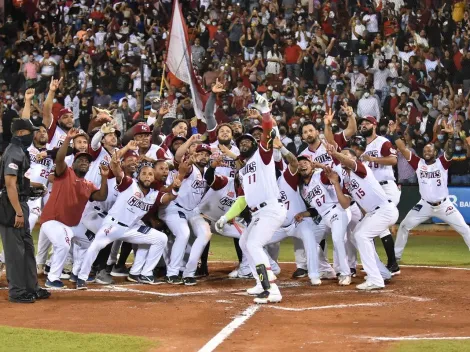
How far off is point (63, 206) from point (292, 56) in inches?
506

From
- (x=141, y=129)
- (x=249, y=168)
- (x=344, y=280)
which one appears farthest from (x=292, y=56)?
(x=249, y=168)

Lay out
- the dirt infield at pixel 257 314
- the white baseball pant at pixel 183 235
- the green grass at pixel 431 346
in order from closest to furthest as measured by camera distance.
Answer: the green grass at pixel 431 346 < the dirt infield at pixel 257 314 < the white baseball pant at pixel 183 235

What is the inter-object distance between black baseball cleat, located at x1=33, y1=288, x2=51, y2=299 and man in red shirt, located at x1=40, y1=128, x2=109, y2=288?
0.74 meters

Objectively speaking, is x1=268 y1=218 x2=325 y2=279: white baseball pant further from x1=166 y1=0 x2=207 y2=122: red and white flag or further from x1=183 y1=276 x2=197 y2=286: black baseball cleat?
x1=166 y1=0 x2=207 y2=122: red and white flag

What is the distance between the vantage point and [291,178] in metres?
13.4

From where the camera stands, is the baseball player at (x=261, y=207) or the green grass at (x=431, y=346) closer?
the green grass at (x=431, y=346)

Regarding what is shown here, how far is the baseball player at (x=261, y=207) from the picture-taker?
11406 millimetres

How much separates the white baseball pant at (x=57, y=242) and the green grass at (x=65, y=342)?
9.12 feet

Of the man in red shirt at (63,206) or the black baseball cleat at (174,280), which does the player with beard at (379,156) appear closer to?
the black baseball cleat at (174,280)

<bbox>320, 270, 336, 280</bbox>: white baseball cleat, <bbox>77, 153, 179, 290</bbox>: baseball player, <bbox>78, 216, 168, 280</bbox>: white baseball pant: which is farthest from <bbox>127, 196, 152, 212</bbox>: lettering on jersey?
<bbox>320, 270, 336, 280</bbox>: white baseball cleat

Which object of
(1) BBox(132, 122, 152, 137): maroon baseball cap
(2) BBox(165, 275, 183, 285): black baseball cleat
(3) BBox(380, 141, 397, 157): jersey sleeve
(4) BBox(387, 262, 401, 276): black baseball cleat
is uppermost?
(1) BBox(132, 122, 152, 137): maroon baseball cap

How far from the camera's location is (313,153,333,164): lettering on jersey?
44.7ft

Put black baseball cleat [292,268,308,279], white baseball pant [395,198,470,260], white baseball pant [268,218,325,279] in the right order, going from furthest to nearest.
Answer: white baseball pant [395,198,470,260] < black baseball cleat [292,268,308,279] < white baseball pant [268,218,325,279]

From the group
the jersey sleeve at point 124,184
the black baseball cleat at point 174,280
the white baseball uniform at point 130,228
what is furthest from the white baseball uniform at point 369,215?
the jersey sleeve at point 124,184
